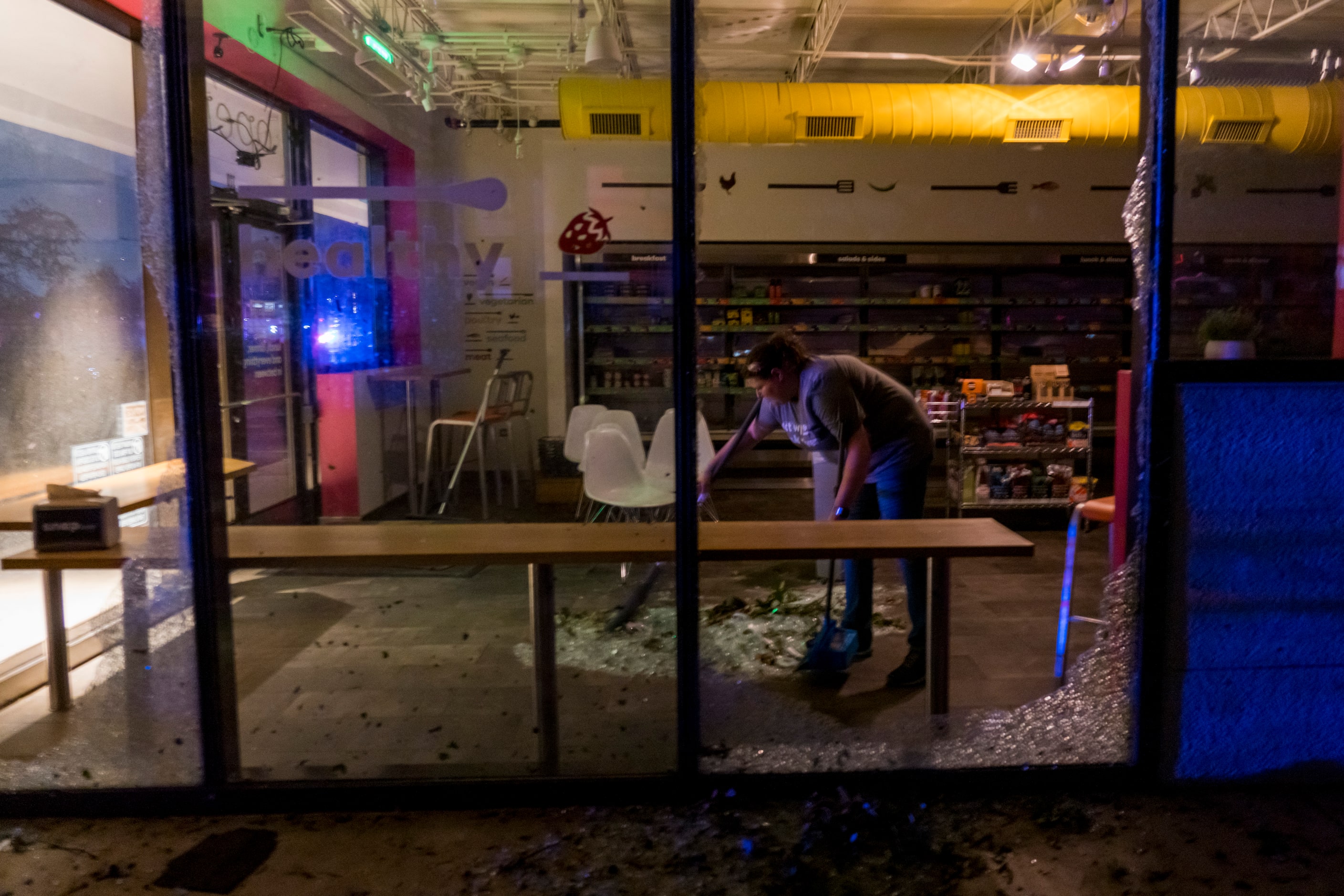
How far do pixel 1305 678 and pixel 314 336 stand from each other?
4.57 m

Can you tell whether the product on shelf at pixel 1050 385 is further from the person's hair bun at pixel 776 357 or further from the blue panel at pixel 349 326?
the blue panel at pixel 349 326

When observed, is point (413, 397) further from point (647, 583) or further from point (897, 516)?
point (897, 516)

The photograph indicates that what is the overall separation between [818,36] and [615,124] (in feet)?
8.68

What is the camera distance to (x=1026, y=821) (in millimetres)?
2496

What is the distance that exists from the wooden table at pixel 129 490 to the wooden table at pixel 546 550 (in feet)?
0.41

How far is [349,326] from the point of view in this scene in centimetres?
477

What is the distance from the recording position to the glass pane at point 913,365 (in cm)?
308

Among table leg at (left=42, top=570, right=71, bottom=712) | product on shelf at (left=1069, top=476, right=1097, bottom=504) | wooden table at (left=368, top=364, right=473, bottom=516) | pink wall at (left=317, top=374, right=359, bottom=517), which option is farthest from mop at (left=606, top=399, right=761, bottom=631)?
product on shelf at (left=1069, top=476, right=1097, bottom=504)

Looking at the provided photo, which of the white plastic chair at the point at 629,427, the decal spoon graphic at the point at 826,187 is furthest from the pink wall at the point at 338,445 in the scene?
the decal spoon graphic at the point at 826,187

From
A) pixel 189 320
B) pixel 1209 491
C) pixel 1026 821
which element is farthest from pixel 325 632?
pixel 1209 491

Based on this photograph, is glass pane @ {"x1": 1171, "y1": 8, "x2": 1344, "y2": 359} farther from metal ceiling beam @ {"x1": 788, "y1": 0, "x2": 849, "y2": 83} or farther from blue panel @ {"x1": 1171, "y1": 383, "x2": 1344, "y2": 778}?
metal ceiling beam @ {"x1": 788, "y1": 0, "x2": 849, "y2": 83}

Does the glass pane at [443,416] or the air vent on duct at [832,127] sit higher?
the air vent on duct at [832,127]

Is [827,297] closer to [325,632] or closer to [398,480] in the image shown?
[398,480]

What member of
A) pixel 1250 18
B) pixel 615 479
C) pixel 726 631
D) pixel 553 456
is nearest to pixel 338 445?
pixel 553 456
